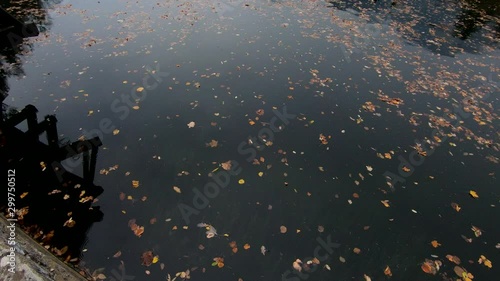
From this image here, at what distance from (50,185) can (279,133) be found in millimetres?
5271

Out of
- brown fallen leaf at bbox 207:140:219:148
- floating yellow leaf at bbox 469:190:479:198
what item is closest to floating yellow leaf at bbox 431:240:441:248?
floating yellow leaf at bbox 469:190:479:198

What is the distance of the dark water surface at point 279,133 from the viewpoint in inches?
199

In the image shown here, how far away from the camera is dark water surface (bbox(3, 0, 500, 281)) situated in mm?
5055

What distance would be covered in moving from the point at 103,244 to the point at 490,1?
23.8 metres

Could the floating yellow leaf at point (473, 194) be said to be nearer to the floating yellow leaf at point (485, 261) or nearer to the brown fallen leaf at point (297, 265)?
the floating yellow leaf at point (485, 261)

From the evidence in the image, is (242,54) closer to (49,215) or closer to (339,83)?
(339,83)

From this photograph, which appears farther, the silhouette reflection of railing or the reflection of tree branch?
the reflection of tree branch

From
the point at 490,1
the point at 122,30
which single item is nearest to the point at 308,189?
the point at 122,30

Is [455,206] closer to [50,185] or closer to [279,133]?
[279,133]

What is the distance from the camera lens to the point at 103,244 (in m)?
4.91

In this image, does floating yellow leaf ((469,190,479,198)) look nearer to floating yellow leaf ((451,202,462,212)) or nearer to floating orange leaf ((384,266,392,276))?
floating yellow leaf ((451,202,462,212))

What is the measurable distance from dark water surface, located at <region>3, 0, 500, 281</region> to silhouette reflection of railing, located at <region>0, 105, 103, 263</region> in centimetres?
23

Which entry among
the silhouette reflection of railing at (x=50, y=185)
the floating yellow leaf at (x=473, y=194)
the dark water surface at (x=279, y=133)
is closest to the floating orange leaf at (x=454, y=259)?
the dark water surface at (x=279, y=133)

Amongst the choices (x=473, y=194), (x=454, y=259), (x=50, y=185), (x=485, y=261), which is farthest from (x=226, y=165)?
(x=473, y=194)
